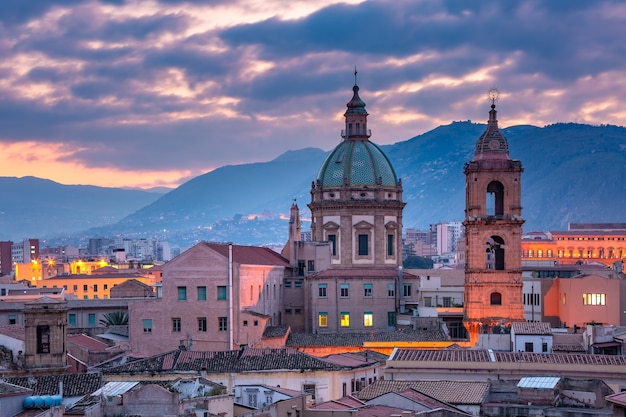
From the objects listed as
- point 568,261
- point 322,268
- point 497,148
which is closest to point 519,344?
point 497,148

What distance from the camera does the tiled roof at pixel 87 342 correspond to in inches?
2413

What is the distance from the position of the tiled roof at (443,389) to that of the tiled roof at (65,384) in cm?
893

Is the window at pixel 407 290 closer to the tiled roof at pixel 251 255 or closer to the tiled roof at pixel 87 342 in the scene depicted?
the tiled roof at pixel 251 255

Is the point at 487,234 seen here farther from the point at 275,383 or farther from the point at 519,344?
the point at 275,383

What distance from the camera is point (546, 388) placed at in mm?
37688

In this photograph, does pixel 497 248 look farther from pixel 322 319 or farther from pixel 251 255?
pixel 251 255

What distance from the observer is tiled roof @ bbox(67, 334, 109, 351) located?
201ft

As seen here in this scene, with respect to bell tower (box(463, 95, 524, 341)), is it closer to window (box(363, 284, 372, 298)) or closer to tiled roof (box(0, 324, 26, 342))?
window (box(363, 284, 372, 298))

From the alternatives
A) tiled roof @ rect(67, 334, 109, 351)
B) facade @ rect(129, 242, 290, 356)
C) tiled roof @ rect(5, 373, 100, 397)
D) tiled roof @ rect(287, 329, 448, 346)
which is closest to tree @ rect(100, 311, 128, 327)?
facade @ rect(129, 242, 290, 356)

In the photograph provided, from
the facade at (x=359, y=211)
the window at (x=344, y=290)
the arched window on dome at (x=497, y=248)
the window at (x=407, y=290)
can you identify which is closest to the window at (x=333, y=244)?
the facade at (x=359, y=211)

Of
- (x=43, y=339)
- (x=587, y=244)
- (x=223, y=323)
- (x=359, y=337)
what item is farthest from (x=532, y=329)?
(x=587, y=244)

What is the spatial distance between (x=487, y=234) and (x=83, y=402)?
37.6 metres

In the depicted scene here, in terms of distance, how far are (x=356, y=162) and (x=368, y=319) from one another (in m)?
12.5

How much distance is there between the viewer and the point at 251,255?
72.8 meters
